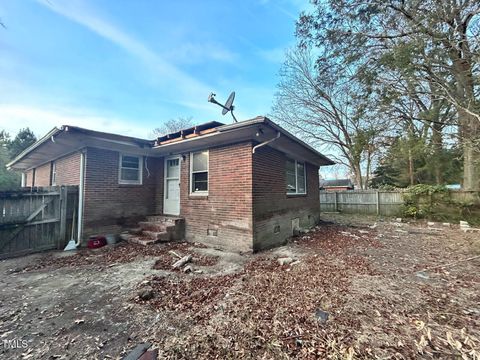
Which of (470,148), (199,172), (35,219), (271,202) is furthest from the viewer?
(199,172)

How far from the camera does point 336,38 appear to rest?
24.2 ft

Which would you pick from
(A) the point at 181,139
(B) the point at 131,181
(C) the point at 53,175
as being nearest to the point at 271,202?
(A) the point at 181,139

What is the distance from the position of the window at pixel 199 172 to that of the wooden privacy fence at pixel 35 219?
3.49 metres

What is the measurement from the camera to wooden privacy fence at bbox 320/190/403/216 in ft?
41.4

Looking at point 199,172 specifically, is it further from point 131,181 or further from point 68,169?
point 68,169

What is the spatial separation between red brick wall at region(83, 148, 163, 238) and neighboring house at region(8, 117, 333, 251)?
25 mm

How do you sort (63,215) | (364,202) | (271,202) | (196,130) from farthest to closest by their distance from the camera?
(364,202) < (271,202) < (63,215) < (196,130)

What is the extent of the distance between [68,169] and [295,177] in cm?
835

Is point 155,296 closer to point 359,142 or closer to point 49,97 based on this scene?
point 359,142

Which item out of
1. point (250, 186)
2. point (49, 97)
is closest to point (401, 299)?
point (250, 186)

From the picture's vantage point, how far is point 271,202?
6.56 m

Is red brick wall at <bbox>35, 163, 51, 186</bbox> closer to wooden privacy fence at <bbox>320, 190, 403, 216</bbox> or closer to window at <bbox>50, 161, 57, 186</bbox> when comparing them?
window at <bbox>50, 161, 57, 186</bbox>

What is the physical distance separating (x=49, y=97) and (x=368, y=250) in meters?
12.9

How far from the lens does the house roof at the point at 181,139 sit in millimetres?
5289
